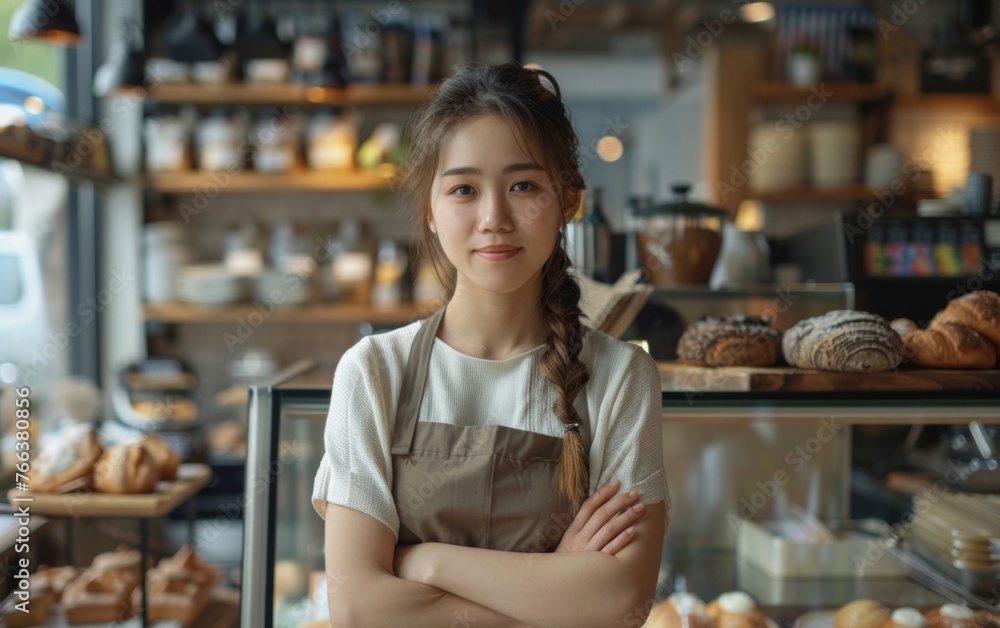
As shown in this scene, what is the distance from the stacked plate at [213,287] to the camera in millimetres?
4039

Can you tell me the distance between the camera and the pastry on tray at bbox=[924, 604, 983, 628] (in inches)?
58.9

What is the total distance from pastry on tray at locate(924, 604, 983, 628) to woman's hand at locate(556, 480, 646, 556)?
74cm

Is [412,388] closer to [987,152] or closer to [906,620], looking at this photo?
[906,620]

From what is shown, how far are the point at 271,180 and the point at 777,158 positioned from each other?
2493 millimetres

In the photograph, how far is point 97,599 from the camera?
6.77 ft

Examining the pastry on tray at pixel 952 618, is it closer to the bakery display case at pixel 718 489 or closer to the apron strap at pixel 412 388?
the bakery display case at pixel 718 489

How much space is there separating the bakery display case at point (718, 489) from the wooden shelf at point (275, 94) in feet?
8.73

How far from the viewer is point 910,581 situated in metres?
1.70

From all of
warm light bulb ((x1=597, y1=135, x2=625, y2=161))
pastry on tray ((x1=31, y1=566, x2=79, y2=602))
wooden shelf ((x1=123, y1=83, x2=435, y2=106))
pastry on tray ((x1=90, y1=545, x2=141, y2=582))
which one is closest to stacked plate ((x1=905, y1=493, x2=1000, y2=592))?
pastry on tray ((x1=90, y1=545, x2=141, y2=582))

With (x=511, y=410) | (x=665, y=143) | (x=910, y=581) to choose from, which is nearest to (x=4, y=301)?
(x=511, y=410)

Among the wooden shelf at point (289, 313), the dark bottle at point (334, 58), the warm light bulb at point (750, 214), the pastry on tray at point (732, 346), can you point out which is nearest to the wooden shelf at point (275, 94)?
the dark bottle at point (334, 58)

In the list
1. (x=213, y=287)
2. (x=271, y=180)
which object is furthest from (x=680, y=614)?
(x=271, y=180)

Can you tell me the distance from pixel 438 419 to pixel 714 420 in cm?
48

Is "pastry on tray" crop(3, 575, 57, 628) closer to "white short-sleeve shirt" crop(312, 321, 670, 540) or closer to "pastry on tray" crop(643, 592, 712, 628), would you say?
"white short-sleeve shirt" crop(312, 321, 670, 540)
